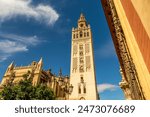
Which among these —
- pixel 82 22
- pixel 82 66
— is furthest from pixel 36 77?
pixel 82 22

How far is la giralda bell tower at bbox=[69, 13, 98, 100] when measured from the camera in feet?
165

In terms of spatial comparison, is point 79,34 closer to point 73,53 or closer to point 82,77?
point 73,53

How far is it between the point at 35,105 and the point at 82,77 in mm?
49917

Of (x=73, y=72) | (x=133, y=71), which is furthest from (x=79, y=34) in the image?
(x=133, y=71)

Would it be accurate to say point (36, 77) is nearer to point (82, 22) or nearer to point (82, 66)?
point (82, 66)

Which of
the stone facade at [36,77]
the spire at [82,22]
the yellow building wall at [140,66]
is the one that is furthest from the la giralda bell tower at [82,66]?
the yellow building wall at [140,66]

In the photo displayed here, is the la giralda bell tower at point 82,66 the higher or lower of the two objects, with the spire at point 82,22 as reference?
lower

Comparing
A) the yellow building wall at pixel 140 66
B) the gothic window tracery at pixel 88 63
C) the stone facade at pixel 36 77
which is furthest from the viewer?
the gothic window tracery at pixel 88 63

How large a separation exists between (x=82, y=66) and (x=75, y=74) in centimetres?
385

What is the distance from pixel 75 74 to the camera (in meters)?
54.9

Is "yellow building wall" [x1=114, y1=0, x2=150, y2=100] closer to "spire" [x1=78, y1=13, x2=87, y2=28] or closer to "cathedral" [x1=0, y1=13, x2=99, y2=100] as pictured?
"cathedral" [x1=0, y1=13, x2=99, y2=100]

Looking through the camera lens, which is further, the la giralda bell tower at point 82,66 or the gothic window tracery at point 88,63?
the gothic window tracery at point 88,63

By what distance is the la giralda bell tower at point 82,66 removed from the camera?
50.4m

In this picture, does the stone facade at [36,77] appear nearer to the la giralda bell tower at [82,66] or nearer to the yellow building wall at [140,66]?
the la giralda bell tower at [82,66]
